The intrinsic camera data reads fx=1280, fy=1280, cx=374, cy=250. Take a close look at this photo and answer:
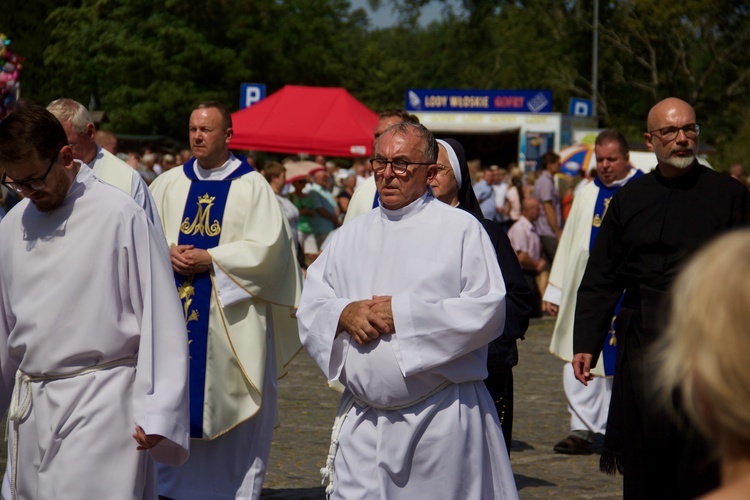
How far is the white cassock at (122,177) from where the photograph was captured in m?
6.40

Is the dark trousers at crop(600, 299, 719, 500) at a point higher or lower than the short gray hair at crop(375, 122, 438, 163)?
lower

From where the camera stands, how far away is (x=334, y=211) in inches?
709

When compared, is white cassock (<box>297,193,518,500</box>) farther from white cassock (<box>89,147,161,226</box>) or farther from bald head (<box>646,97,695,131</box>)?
white cassock (<box>89,147,161,226</box>)

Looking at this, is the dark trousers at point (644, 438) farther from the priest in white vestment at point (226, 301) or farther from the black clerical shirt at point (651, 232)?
the priest in white vestment at point (226, 301)

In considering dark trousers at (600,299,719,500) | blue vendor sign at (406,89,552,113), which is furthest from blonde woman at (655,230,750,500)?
blue vendor sign at (406,89,552,113)

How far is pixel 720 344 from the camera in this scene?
163 cm

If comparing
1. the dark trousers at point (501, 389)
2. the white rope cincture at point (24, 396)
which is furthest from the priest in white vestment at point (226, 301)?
the white rope cincture at point (24, 396)

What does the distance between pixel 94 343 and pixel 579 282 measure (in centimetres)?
514

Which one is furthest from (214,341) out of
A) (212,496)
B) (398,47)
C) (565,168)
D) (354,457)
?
(398,47)

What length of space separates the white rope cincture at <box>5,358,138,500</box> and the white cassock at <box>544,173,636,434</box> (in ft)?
15.8

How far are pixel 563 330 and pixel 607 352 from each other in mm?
500

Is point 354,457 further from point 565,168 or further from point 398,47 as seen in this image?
point 398,47

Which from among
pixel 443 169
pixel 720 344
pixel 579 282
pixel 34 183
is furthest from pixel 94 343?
pixel 579 282

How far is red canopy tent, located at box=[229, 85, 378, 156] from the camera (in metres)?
22.0
